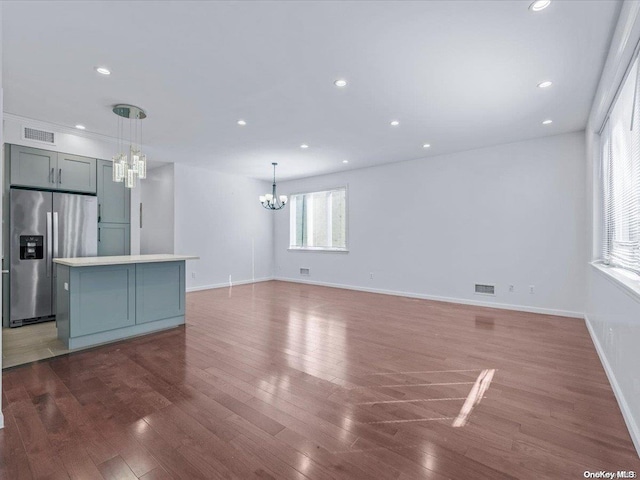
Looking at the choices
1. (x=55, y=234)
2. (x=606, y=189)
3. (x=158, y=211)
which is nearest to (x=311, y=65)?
(x=606, y=189)

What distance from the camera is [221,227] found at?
757cm

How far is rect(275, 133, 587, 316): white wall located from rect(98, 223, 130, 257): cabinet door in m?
4.49


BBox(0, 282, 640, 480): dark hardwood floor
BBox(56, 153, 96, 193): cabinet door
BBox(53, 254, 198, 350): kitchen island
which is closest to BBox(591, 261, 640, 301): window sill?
BBox(0, 282, 640, 480): dark hardwood floor

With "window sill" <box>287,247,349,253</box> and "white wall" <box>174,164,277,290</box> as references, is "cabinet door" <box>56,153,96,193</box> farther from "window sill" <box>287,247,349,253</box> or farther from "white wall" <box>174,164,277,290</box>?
"window sill" <box>287,247,349,253</box>

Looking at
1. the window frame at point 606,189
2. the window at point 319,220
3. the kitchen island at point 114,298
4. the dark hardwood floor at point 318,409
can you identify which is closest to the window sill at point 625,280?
the window frame at point 606,189

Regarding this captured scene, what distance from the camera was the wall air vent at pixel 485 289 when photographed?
5376 millimetres

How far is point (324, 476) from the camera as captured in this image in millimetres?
1567

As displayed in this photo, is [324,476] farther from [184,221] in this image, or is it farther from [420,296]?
[184,221]

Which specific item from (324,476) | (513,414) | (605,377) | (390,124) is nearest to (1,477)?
(324,476)

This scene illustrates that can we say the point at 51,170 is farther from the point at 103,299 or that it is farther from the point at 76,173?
the point at 103,299

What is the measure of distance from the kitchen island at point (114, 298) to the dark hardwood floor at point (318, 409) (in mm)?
247

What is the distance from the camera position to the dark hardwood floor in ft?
5.45

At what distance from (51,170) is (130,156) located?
2045mm

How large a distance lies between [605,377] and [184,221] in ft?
23.5
